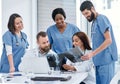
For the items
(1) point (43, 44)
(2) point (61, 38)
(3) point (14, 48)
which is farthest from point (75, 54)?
(3) point (14, 48)

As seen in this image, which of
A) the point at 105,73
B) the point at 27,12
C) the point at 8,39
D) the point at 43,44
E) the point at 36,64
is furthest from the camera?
the point at 27,12

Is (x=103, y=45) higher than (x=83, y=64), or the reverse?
(x=103, y=45)

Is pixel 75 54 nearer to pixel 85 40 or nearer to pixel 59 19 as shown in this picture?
pixel 85 40

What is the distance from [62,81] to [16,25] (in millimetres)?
1157

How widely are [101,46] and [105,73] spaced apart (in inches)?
11.2

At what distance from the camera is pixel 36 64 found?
2.32 m

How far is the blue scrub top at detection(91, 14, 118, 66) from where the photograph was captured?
8.22 ft

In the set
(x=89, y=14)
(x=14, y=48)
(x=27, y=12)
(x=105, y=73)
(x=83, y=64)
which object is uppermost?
(x=27, y=12)

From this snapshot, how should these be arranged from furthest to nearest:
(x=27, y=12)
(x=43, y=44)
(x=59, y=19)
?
(x=27, y=12)
(x=59, y=19)
(x=43, y=44)

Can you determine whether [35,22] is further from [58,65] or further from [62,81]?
[62,81]

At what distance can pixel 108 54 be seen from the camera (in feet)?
8.25

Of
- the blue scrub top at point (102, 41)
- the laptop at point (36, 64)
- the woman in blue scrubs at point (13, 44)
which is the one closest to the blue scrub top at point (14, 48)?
the woman in blue scrubs at point (13, 44)

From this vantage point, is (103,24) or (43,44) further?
(43,44)

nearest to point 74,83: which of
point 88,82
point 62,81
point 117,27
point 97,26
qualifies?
point 62,81
